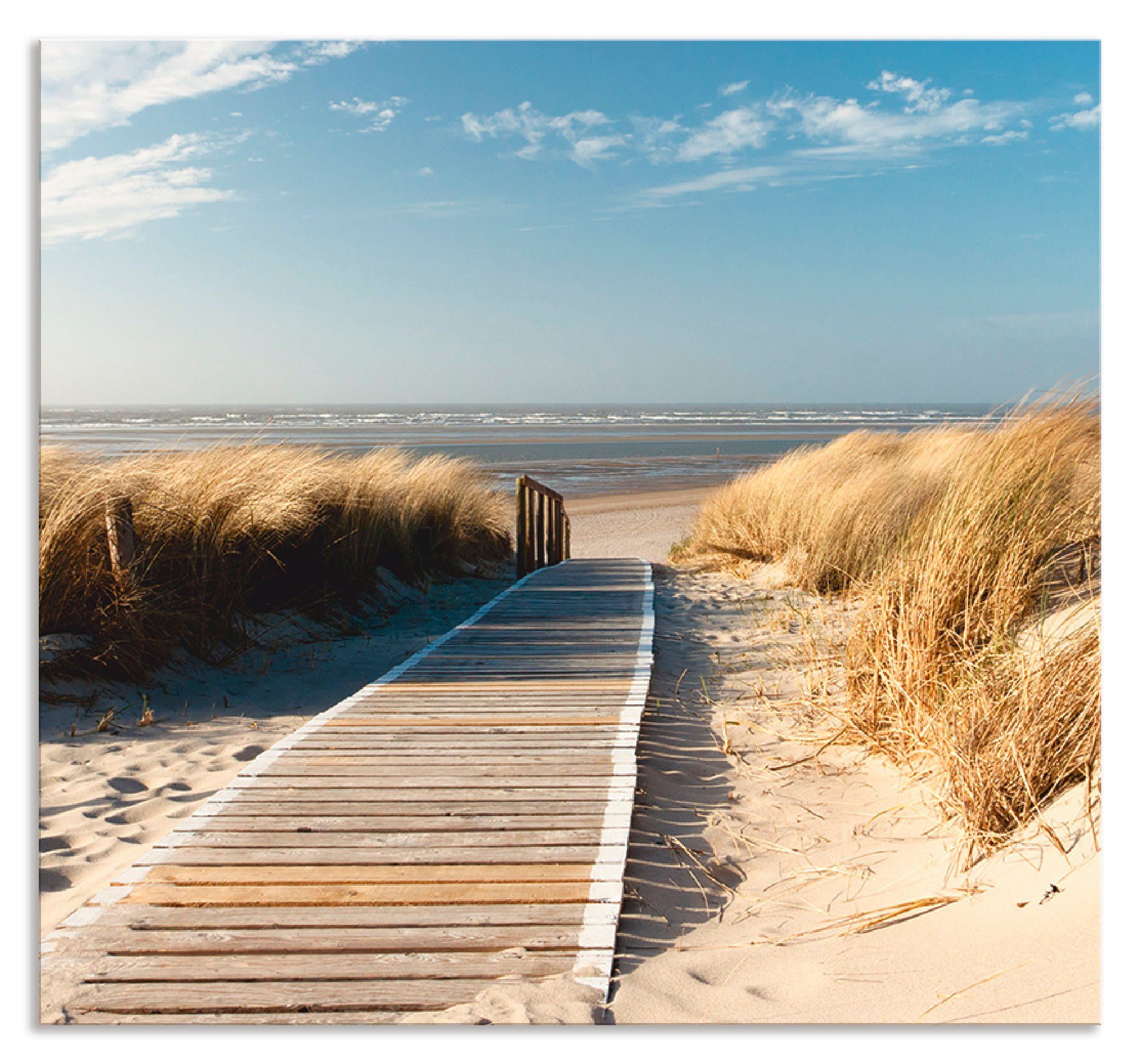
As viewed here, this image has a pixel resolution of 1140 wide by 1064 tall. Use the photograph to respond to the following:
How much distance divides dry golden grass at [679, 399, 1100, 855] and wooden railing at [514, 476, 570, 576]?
4341 mm

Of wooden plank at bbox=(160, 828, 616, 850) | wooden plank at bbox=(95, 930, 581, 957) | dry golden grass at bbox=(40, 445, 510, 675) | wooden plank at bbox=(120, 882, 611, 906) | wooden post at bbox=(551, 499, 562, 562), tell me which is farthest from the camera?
wooden post at bbox=(551, 499, 562, 562)

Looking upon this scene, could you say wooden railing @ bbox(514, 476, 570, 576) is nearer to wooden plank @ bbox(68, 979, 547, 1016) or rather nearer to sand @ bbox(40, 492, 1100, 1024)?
sand @ bbox(40, 492, 1100, 1024)

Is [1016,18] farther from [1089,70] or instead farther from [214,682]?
[214,682]

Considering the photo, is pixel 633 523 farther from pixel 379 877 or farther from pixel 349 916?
pixel 349 916

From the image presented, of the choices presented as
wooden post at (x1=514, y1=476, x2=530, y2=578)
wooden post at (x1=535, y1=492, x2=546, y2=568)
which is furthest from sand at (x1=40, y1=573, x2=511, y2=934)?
wooden post at (x1=535, y1=492, x2=546, y2=568)

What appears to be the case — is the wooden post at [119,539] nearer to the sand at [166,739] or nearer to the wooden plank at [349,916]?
the sand at [166,739]

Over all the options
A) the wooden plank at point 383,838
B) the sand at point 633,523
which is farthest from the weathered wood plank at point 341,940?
the sand at point 633,523

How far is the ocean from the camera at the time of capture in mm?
23547

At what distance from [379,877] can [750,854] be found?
1.15 metres

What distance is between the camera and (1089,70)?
2818 millimetres

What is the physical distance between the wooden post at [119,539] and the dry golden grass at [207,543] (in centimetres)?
3

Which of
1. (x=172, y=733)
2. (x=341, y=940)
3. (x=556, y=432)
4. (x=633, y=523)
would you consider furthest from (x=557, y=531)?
(x=556, y=432)

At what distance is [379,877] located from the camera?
95.7 inches
